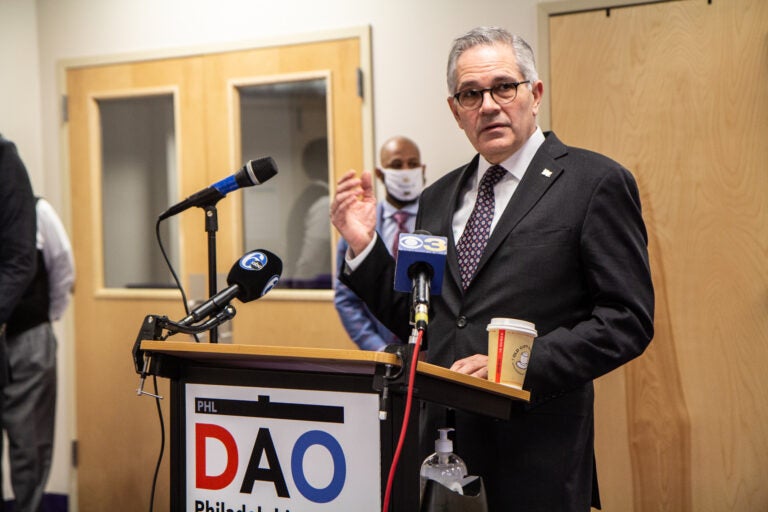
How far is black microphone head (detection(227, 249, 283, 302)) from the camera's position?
4.84 feet

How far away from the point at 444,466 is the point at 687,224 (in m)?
1.76

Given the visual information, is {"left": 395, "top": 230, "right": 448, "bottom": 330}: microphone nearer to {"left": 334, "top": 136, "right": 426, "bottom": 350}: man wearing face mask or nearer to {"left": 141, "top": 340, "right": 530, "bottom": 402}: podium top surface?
{"left": 141, "top": 340, "right": 530, "bottom": 402}: podium top surface

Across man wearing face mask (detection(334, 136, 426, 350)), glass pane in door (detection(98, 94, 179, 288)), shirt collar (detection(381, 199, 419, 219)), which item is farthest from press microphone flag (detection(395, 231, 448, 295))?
glass pane in door (detection(98, 94, 179, 288))

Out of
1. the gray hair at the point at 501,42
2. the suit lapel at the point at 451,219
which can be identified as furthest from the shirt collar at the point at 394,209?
the gray hair at the point at 501,42

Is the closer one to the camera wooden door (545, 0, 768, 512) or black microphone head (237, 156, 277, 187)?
black microphone head (237, 156, 277, 187)

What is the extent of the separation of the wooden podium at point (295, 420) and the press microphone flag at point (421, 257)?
18cm

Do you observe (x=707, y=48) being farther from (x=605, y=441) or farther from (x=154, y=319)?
(x=154, y=319)

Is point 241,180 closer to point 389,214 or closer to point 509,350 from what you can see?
point 509,350

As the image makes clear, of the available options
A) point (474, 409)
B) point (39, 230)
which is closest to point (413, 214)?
point (39, 230)

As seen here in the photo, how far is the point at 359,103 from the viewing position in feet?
10.6

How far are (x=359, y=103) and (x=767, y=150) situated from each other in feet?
5.01

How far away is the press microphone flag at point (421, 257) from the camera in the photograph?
128cm

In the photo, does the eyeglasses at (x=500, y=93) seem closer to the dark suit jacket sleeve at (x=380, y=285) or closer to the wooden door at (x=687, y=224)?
the dark suit jacket sleeve at (x=380, y=285)

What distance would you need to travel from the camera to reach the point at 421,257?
1.28 m
